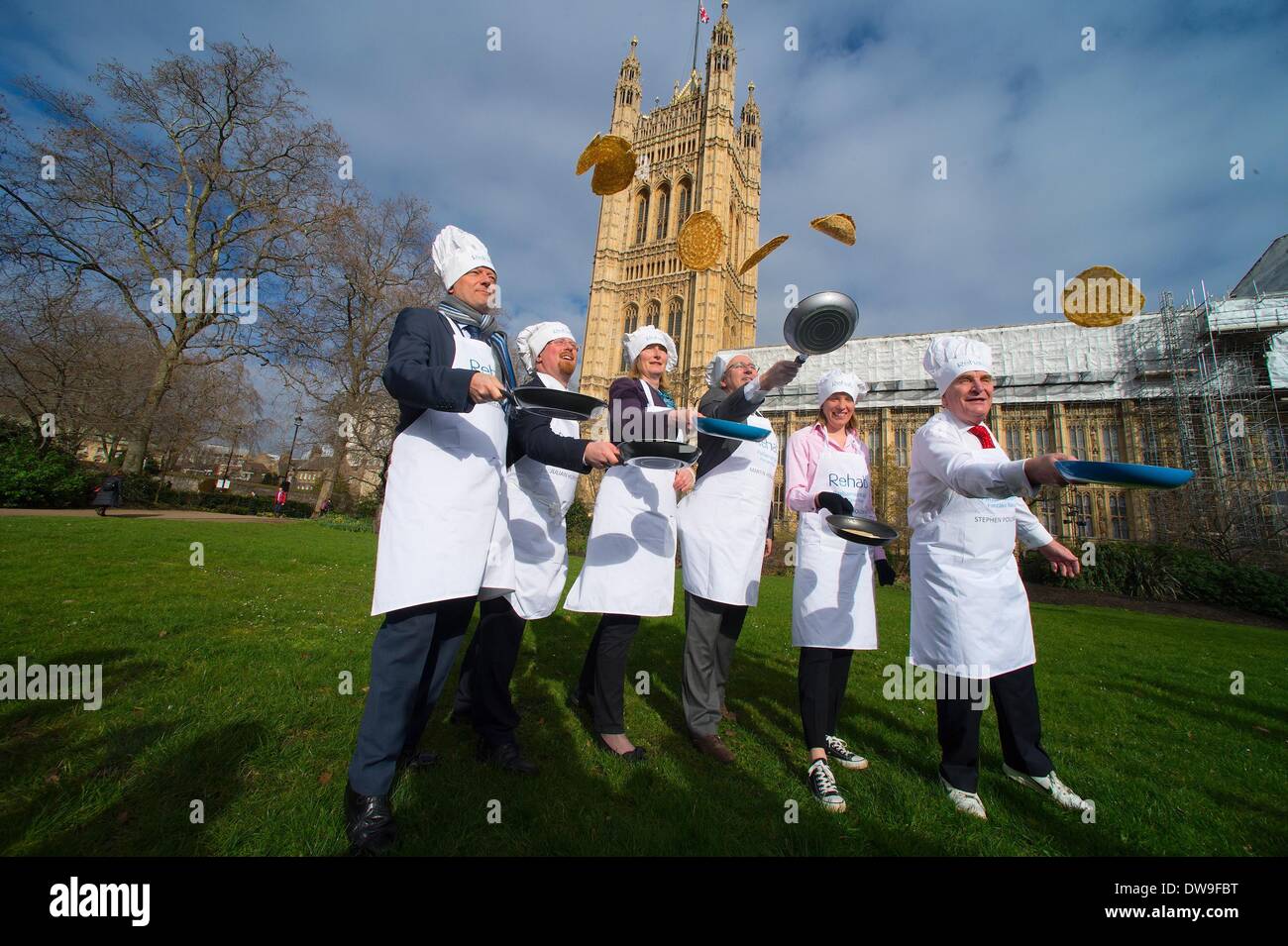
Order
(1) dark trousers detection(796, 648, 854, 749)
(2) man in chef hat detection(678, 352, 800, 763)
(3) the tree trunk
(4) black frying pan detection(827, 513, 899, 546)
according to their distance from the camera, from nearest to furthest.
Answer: (4) black frying pan detection(827, 513, 899, 546) < (1) dark trousers detection(796, 648, 854, 749) < (2) man in chef hat detection(678, 352, 800, 763) < (3) the tree trunk

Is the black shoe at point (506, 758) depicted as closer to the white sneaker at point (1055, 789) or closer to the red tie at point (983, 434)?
the white sneaker at point (1055, 789)

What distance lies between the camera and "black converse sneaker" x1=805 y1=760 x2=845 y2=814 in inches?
102

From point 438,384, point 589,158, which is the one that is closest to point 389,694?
point 438,384

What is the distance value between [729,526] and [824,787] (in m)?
1.55

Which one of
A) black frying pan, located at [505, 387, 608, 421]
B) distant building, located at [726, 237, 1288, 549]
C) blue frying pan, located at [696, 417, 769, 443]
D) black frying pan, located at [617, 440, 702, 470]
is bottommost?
black frying pan, located at [617, 440, 702, 470]

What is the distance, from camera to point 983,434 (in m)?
3.08

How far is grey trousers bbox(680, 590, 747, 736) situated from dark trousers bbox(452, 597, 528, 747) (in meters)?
1.06

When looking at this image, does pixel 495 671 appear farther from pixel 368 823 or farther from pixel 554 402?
pixel 554 402

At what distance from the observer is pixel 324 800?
2236mm

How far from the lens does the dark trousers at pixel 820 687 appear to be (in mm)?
3096

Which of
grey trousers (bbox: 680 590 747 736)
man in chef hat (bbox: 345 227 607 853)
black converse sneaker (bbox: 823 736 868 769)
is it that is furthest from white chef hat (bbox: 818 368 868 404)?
black converse sneaker (bbox: 823 736 868 769)

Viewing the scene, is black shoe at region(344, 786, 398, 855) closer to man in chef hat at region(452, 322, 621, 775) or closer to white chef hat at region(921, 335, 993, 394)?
man in chef hat at region(452, 322, 621, 775)

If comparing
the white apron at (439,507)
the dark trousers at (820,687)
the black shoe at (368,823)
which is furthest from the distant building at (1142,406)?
the black shoe at (368,823)
